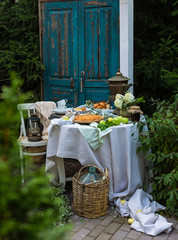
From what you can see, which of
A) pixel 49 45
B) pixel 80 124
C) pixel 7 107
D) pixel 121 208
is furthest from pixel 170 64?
pixel 7 107

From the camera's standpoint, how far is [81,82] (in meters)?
6.86

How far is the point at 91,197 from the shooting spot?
13.1 ft

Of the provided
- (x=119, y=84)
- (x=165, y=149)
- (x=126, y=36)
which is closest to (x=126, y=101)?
(x=119, y=84)

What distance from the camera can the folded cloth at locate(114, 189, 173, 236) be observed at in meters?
3.63

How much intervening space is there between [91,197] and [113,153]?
1.89ft

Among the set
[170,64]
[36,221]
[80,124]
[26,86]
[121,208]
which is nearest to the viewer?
[36,221]

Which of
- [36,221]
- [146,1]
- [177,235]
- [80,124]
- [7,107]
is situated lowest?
[177,235]

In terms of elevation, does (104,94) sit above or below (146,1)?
below

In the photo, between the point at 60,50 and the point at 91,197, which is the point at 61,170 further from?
the point at 60,50

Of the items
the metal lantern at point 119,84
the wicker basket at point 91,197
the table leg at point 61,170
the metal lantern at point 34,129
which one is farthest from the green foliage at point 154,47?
the wicker basket at point 91,197

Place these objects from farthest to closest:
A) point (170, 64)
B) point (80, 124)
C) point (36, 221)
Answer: point (170, 64)
point (80, 124)
point (36, 221)

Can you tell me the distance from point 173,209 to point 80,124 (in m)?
1.45

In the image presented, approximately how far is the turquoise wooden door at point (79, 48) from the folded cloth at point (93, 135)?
2.59 meters

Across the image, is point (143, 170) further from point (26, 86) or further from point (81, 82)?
point (26, 86)
